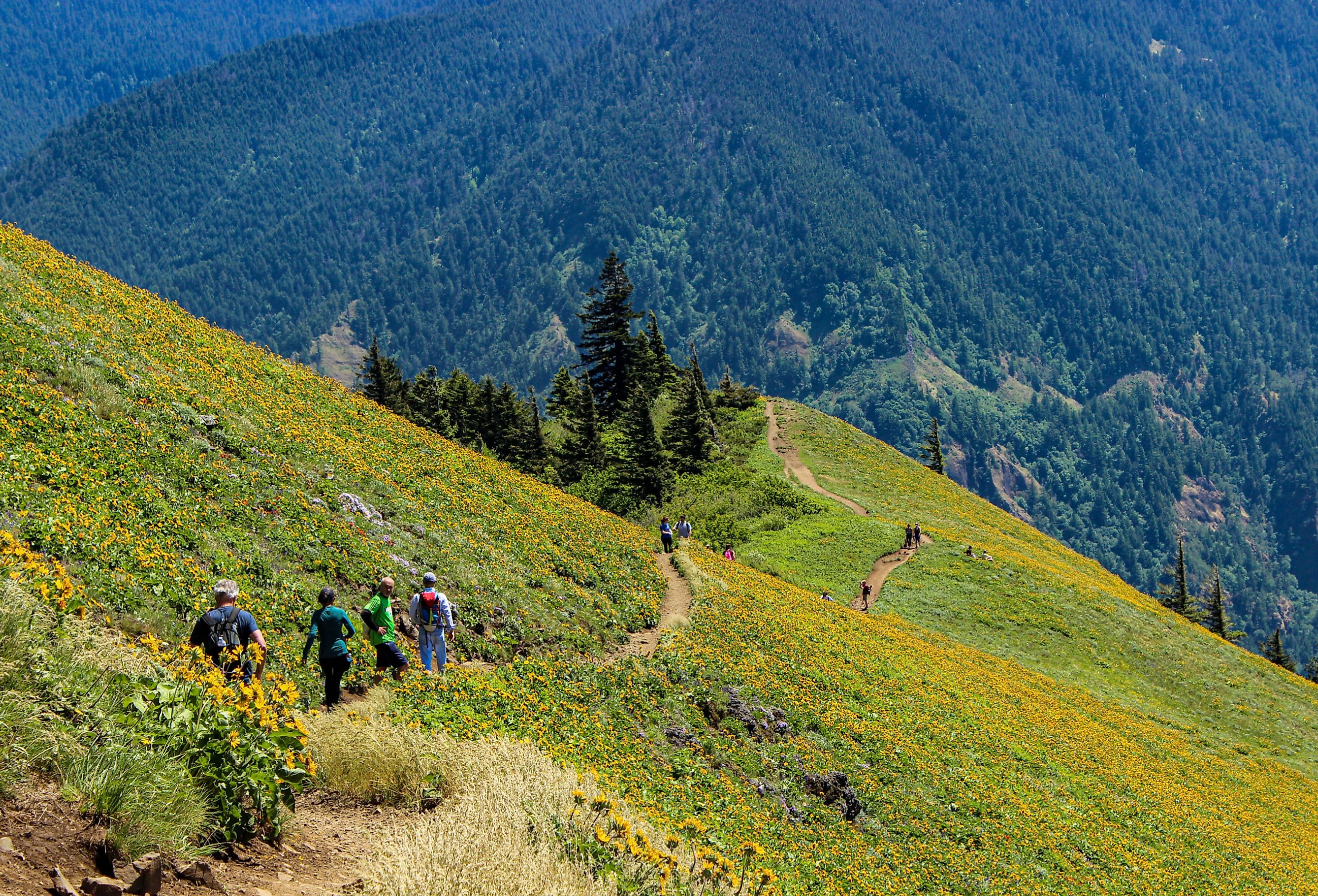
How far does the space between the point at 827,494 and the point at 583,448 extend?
1589 centimetres

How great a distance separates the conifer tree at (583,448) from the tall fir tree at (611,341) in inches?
296

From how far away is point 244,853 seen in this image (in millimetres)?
8141

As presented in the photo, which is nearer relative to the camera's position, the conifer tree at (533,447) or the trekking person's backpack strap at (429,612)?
the trekking person's backpack strap at (429,612)

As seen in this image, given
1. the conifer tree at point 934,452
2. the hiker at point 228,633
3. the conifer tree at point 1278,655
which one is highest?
the conifer tree at point 934,452

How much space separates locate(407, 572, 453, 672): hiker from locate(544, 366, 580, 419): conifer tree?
53267 millimetres

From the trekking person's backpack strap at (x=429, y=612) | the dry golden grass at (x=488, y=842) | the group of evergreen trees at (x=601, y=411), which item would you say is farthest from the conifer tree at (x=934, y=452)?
the dry golden grass at (x=488, y=842)

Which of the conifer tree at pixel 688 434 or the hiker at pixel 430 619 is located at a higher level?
the conifer tree at pixel 688 434

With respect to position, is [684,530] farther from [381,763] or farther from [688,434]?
[381,763]

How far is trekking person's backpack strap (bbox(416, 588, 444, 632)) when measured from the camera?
16219 millimetres

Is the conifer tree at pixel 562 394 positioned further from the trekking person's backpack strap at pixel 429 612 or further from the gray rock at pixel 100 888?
the gray rock at pixel 100 888

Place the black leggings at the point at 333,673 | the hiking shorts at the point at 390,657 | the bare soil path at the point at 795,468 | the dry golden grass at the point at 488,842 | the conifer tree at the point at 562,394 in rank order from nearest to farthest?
1. the dry golden grass at the point at 488,842
2. the black leggings at the point at 333,673
3. the hiking shorts at the point at 390,657
4. the bare soil path at the point at 795,468
5. the conifer tree at the point at 562,394

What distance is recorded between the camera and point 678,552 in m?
34.8

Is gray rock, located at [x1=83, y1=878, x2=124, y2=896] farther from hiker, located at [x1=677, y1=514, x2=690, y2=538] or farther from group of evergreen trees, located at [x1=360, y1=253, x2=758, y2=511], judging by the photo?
group of evergreen trees, located at [x1=360, y1=253, x2=758, y2=511]

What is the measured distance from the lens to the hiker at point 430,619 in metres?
16.2
